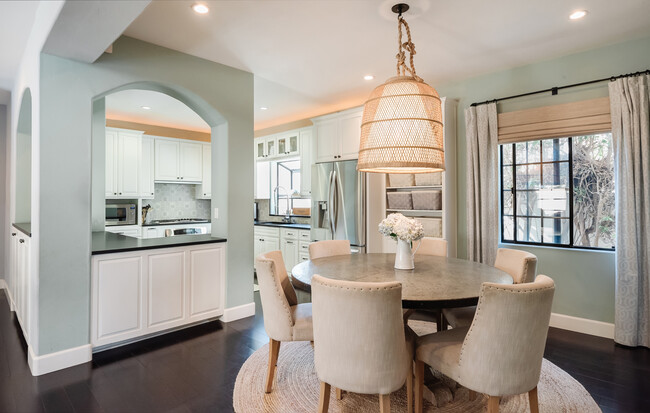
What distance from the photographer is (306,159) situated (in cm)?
563

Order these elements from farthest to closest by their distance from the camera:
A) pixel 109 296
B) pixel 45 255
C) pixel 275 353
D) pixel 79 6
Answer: pixel 109 296 < pixel 45 255 < pixel 275 353 < pixel 79 6

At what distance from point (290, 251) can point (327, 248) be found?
222 cm

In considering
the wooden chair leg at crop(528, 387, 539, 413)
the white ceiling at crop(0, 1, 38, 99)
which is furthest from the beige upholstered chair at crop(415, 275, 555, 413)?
the white ceiling at crop(0, 1, 38, 99)

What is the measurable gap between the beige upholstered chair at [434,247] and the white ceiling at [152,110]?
364cm

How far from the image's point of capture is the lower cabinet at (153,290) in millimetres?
2805

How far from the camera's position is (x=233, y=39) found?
297 centimetres

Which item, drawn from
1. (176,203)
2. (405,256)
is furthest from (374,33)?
(176,203)

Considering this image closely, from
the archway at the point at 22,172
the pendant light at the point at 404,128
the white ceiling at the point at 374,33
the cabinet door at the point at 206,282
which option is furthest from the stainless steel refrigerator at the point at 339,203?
the archway at the point at 22,172

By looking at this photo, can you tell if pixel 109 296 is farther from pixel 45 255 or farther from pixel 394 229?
pixel 394 229

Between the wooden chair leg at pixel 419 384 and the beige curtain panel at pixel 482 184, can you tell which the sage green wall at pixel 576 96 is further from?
the wooden chair leg at pixel 419 384

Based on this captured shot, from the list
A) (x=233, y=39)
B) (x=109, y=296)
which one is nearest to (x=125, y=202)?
(x=109, y=296)

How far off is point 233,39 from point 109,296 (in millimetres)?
2338

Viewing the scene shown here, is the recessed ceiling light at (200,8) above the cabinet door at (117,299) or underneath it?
above

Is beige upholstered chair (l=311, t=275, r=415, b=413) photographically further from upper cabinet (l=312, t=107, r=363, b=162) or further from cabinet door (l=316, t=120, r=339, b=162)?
cabinet door (l=316, t=120, r=339, b=162)
